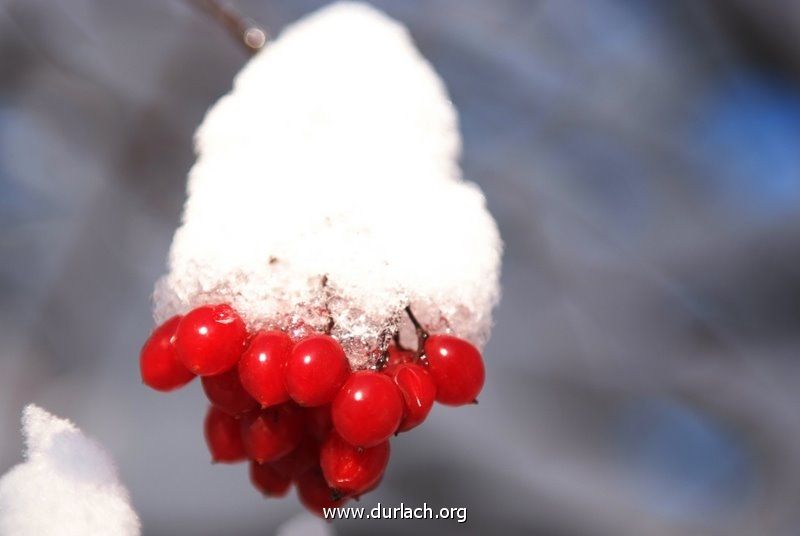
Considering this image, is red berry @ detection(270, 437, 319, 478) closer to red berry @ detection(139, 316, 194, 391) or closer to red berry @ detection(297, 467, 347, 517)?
red berry @ detection(297, 467, 347, 517)

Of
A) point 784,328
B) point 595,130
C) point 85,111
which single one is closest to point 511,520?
point 784,328

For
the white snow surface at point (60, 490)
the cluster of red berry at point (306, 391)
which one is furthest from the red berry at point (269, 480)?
the white snow surface at point (60, 490)

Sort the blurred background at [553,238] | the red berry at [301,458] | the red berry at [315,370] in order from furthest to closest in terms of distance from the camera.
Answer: the blurred background at [553,238] → the red berry at [301,458] → the red berry at [315,370]

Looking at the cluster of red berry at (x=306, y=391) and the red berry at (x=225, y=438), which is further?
the red berry at (x=225, y=438)

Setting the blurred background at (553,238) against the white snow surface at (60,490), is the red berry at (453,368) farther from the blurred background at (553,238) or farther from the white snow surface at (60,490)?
the blurred background at (553,238)

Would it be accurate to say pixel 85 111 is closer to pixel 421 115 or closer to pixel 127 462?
pixel 127 462

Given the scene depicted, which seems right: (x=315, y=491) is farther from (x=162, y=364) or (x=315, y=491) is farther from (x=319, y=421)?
(x=162, y=364)

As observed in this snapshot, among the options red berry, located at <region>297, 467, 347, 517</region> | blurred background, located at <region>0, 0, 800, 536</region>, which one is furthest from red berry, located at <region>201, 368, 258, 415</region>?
blurred background, located at <region>0, 0, 800, 536</region>
